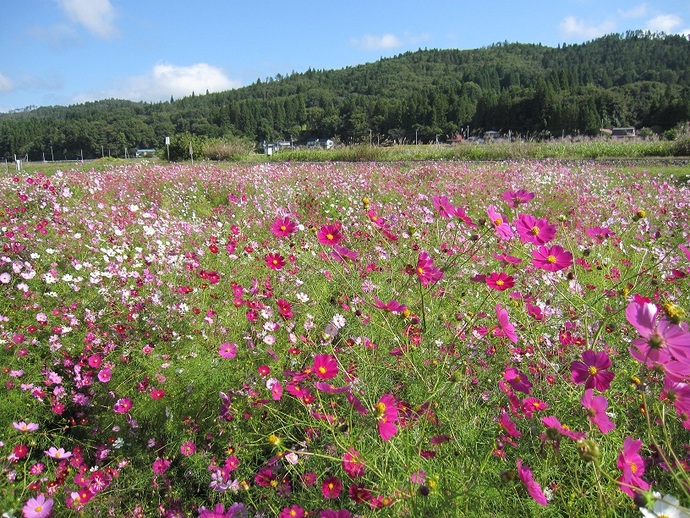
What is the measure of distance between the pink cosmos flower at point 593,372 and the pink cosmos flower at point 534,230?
1.15 feet

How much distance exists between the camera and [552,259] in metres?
1.22

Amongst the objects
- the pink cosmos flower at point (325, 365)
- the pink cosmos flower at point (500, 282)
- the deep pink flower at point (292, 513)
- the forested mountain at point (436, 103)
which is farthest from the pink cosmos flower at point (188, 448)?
the forested mountain at point (436, 103)

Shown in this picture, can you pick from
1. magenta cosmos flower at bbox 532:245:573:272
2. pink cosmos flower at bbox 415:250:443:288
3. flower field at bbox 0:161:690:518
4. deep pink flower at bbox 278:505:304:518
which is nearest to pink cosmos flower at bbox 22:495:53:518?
flower field at bbox 0:161:690:518

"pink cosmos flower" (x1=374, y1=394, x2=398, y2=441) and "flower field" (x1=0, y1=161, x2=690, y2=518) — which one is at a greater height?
"pink cosmos flower" (x1=374, y1=394, x2=398, y2=441)

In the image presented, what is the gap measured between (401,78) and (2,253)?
119155 mm

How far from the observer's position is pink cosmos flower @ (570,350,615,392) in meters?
0.95

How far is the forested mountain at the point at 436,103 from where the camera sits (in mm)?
59656

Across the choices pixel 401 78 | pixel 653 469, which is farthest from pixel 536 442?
pixel 401 78

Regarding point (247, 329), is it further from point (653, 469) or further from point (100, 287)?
point (653, 469)

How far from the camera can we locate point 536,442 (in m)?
1.42

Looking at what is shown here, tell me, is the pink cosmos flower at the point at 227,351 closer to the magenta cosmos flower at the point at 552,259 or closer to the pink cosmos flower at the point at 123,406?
the pink cosmos flower at the point at 123,406

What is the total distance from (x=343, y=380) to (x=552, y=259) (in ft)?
2.89

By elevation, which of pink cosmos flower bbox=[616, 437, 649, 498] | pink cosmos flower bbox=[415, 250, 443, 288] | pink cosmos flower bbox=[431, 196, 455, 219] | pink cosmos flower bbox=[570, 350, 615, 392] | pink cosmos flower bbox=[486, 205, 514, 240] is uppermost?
pink cosmos flower bbox=[431, 196, 455, 219]

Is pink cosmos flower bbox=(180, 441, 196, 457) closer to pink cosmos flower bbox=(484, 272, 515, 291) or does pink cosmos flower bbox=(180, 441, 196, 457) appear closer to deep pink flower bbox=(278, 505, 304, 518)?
deep pink flower bbox=(278, 505, 304, 518)
